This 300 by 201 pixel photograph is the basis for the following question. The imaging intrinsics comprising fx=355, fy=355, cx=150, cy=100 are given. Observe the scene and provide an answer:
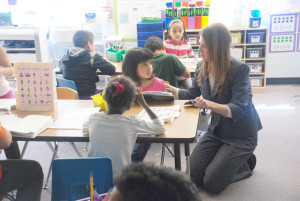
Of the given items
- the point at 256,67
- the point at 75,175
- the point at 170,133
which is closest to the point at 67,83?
the point at 170,133

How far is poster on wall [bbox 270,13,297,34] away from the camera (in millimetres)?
4977

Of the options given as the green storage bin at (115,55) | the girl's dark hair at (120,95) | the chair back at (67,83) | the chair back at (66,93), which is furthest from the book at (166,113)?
the green storage bin at (115,55)

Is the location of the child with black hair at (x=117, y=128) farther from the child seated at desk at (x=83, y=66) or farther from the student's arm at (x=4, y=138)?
the child seated at desk at (x=83, y=66)

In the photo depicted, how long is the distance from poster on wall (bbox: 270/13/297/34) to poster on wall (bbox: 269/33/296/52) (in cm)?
7

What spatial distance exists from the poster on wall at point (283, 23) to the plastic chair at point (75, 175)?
13.9ft

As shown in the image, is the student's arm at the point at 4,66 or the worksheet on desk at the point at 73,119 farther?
the student's arm at the point at 4,66

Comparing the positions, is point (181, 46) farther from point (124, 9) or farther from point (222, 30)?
point (222, 30)

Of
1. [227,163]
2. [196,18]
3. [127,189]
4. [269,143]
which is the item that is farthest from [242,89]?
[196,18]

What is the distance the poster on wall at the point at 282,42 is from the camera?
5.08 meters

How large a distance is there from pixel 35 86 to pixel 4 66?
57 cm

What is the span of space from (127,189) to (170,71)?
7.72ft

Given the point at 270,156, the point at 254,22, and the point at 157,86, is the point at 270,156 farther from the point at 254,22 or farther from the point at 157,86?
the point at 254,22

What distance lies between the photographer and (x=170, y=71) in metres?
3.11

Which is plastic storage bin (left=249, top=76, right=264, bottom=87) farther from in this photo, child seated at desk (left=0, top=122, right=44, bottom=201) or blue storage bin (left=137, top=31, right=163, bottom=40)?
child seated at desk (left=0, top=122, right=44, bottom=201)
